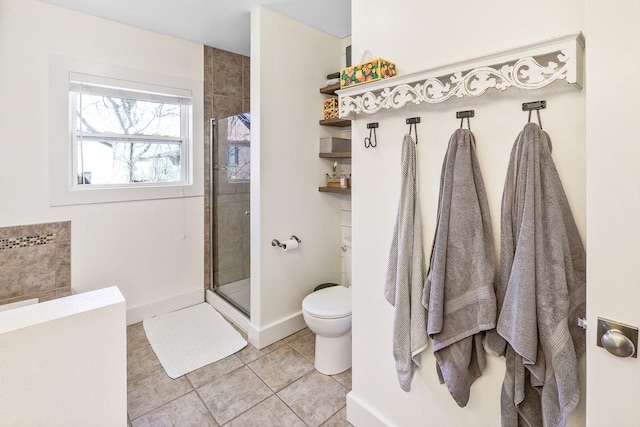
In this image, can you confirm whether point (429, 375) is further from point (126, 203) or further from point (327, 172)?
point (126, 203)

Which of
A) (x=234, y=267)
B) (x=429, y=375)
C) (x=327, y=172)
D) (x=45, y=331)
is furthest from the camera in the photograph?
(x=234, y=267)

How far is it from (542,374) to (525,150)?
2.29 feet

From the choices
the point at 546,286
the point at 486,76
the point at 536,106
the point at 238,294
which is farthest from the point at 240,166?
the point at 546,286

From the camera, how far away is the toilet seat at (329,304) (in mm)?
1947

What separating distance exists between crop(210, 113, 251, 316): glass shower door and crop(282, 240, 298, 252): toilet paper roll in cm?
41

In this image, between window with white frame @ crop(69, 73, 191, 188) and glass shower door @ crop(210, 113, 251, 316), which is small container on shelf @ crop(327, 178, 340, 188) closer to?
glass shower door @ crop(210, 113, 251, 316)

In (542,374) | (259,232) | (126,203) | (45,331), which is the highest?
(126,203)

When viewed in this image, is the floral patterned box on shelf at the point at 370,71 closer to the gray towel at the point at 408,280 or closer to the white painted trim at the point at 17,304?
the gray towel at the point at 408,280

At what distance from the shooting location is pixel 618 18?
75 centimetres

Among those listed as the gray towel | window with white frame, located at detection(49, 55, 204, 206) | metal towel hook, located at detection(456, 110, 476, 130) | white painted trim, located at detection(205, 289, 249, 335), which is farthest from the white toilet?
window with white frame, located at detection(49, 55, 204, 206)

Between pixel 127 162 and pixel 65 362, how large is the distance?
6.69ft

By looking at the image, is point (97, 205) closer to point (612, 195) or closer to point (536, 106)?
point (536, 106)

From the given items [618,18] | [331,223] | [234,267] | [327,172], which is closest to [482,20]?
[618,18]

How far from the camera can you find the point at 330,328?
6.38 feet
